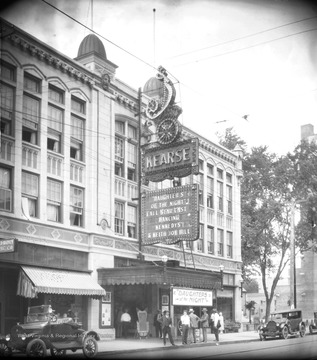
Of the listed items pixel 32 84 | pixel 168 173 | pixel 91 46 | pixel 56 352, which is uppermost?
pixel 91 46

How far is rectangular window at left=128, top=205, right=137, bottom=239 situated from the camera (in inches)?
1152

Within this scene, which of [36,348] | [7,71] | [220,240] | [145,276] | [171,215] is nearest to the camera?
[36,348]

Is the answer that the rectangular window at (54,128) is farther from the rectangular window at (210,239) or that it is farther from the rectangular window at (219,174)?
the rectangular window at (219,174)

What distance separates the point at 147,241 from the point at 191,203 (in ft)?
9.78

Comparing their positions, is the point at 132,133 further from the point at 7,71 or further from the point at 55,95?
the point at 7,71

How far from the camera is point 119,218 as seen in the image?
2841cm

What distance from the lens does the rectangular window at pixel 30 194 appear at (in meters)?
22.5

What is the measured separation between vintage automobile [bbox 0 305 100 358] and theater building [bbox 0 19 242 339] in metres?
2.52

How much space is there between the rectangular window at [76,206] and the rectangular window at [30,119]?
3240mm

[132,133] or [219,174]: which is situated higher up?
[132,133]

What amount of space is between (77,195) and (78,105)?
159 inches

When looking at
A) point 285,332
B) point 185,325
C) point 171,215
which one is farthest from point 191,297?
point 285,332

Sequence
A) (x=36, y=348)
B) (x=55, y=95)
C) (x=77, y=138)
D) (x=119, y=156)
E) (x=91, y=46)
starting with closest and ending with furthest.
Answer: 1. (x=36, y=348)
2. (x=55, y=95)
3. (x=77, y=138)
4. (x=91, y=46)
5. (x=119, y=156)

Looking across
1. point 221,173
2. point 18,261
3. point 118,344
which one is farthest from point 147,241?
point 221,173
